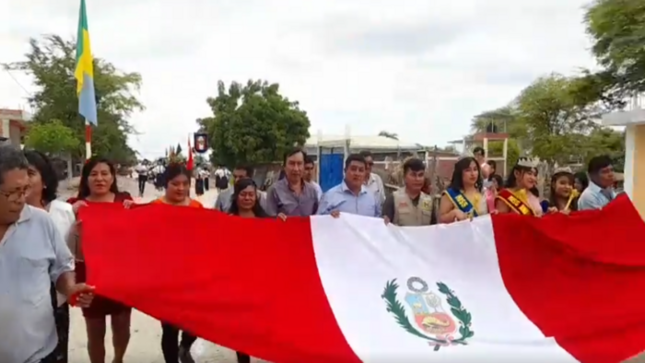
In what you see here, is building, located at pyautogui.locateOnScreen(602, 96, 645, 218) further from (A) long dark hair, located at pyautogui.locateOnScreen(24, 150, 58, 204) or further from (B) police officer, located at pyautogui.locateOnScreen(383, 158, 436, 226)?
(A) long dark hair, located at pyautogui.locateOnScreen(24, 150, 58, 204)

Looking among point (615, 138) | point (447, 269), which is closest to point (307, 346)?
point (447, 269)

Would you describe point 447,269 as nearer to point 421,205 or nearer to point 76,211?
point 421,205

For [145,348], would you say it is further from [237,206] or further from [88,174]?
[88,174]

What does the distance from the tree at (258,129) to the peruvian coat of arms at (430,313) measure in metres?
26.9

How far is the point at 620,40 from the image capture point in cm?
1894

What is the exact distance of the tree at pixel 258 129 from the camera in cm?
3142

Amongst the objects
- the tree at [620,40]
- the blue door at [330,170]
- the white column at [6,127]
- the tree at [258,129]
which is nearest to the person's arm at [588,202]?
the blue door at [330,170]

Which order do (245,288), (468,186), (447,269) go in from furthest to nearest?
1. (468,186)
2. (447,269)
3. (245,288)

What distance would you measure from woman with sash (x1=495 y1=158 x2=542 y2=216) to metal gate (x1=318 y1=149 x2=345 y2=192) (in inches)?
410

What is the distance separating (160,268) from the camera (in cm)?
381

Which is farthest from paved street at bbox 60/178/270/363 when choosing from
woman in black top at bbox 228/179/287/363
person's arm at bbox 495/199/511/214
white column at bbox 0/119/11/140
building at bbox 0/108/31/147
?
white column at bbox 0/119/11/140

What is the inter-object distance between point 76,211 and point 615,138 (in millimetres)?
26585

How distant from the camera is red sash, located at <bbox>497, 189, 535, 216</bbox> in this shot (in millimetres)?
5105

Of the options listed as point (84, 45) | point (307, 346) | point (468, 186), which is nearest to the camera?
point (307, 346)
